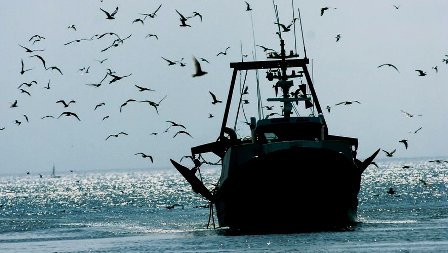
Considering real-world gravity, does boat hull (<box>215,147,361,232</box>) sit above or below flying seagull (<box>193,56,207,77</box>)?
below

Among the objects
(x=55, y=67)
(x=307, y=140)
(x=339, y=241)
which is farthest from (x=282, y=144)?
(x=55, y=67)

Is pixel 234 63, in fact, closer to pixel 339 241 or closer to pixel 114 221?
pixel 339 241

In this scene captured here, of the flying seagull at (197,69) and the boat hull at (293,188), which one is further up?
the flying seagull at (197,69)

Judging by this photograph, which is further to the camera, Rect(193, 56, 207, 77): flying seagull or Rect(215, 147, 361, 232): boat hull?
Rect(215, 147, 361, 232): boat hull

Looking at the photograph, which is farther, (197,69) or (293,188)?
(293,188)

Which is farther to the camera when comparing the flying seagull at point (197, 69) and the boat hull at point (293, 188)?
the boat hull at point (293, 188)

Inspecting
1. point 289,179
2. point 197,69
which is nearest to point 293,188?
point 289,179

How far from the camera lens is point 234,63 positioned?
2505 inches

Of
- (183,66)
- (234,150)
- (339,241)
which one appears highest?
(183,66)

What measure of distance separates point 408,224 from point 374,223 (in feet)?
9.75

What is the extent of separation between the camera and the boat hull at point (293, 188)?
2217 inches

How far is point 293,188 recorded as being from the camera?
Answer: 56.4 m

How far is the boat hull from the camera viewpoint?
5631 centimetres

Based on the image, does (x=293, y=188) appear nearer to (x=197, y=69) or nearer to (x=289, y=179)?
(x=289, y=179)
